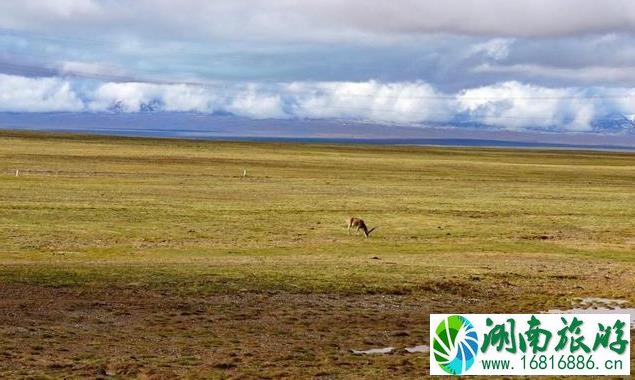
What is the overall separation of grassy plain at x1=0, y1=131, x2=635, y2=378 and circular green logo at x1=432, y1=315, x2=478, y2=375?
0.72 m

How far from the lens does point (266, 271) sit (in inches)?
1125

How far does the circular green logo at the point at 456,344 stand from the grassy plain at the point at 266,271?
2.35 ft

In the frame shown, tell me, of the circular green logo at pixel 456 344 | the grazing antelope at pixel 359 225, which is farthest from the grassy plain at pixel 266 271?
the grazing antelope at pixel 359 225

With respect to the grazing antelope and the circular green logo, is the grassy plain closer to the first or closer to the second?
the circular green logo

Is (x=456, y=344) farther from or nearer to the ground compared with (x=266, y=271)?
farther from the ground

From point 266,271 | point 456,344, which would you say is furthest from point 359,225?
point 456,344

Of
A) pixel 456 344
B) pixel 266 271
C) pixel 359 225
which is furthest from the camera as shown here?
pixel 359 225

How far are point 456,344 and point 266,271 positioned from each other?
44.7 ft

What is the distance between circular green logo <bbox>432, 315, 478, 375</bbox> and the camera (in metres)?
15.6

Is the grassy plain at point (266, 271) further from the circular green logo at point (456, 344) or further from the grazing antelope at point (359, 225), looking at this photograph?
the grazing antelope at point (359, 225)

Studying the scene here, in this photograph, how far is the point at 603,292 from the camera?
1057 inches

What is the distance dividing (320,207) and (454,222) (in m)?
10.1

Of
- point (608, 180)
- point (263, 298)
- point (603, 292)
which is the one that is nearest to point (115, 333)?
point (263, 298)

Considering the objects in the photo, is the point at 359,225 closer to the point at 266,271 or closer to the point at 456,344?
the point at 266,271
